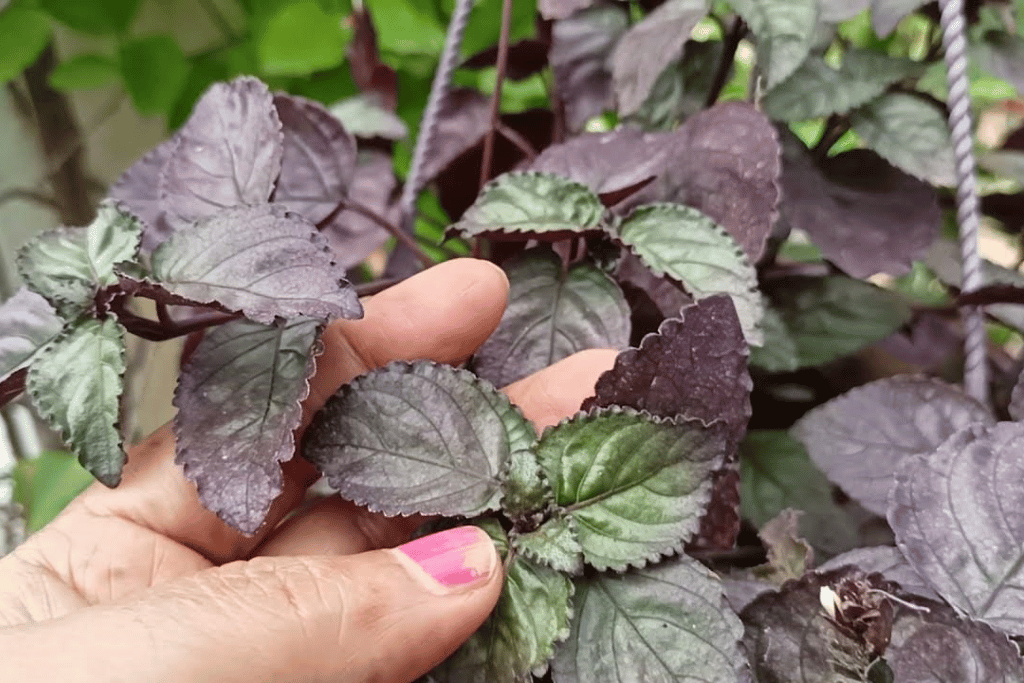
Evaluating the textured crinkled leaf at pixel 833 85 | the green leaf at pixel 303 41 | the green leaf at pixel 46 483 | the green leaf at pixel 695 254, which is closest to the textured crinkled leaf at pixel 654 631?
the green leaf at pixel 695 254

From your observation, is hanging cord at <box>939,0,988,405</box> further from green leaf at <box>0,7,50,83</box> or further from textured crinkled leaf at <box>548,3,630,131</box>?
green leaf at <box>0,7,50,83</box>

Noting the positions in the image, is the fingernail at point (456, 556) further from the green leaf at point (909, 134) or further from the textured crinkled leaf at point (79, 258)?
the green leaf at point (909, 134)

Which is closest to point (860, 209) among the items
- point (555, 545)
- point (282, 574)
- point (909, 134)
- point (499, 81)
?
point (909, 134)

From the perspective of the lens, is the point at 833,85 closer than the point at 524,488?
No

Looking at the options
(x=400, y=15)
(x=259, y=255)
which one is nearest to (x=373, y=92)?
(x=400, y=15)

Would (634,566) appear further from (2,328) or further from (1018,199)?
(1018,199)

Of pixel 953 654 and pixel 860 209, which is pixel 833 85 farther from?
pixel 953 654
